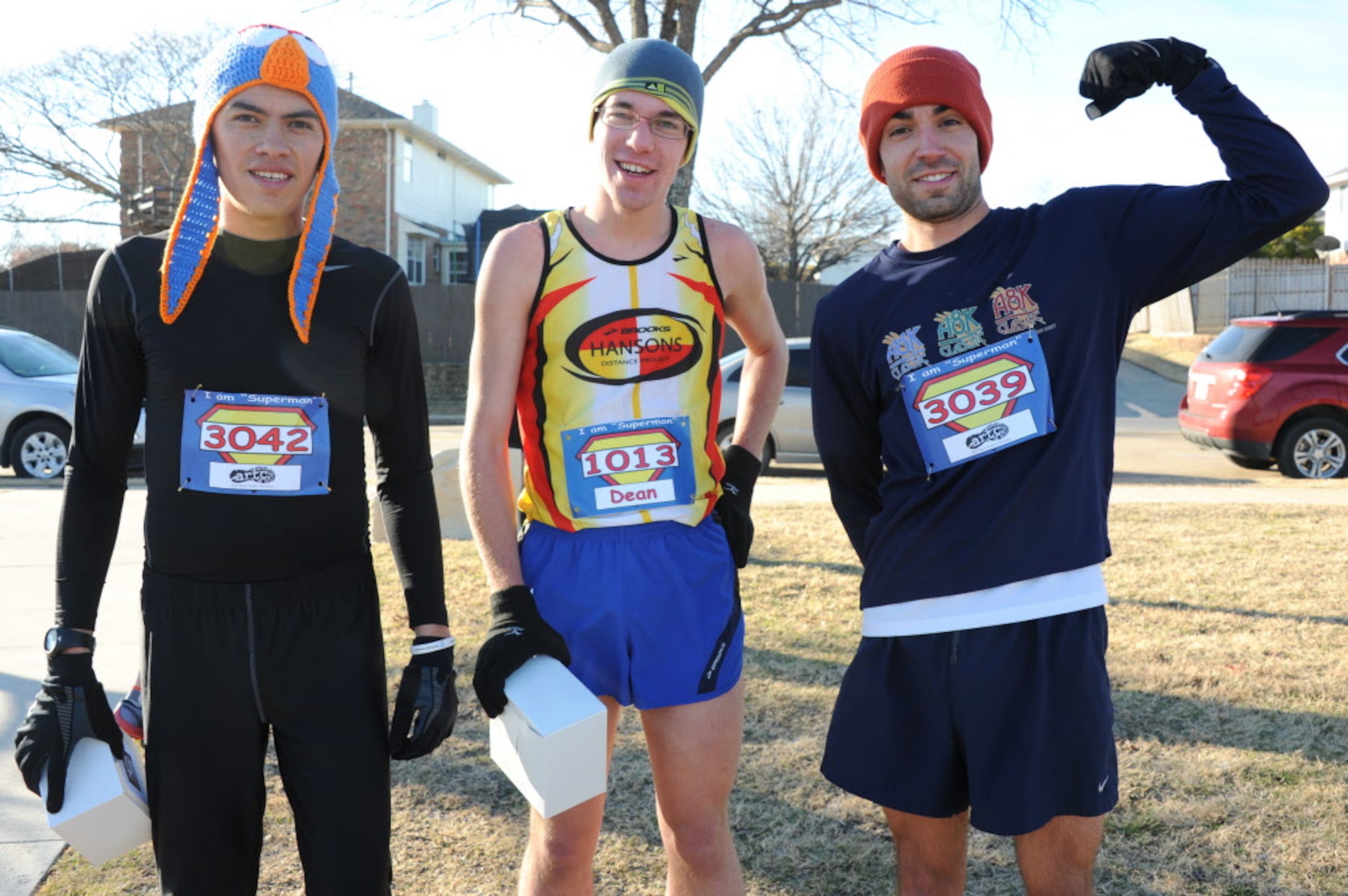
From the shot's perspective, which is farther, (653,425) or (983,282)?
(653,425)

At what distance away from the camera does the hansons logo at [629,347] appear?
2.56 meters

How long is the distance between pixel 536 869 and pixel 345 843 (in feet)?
1.53

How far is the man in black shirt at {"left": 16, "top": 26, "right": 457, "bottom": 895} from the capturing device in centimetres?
228

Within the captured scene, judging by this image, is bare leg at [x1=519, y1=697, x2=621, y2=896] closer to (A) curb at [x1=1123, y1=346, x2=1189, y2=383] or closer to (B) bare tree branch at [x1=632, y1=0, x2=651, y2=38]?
(B) bare tree branch at [x1=632, y1=0, x2=651, y2=38]

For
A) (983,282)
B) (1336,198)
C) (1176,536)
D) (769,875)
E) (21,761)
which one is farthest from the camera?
(1336,198)

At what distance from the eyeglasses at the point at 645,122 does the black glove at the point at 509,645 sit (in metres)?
1.03

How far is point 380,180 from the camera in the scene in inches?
1309

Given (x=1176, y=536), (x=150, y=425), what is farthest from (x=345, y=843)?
(x=1176, y=536)

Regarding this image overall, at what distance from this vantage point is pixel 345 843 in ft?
7.52

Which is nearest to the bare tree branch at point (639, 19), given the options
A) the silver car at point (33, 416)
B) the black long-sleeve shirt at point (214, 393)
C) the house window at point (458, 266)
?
the silver car at point (33, 416)

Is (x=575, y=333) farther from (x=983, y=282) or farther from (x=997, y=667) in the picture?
(x=997, y=667)

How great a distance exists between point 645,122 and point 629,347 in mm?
496

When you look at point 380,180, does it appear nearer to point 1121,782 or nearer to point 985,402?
point 1121,782

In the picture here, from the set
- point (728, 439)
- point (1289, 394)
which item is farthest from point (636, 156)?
point (1289, 394)
